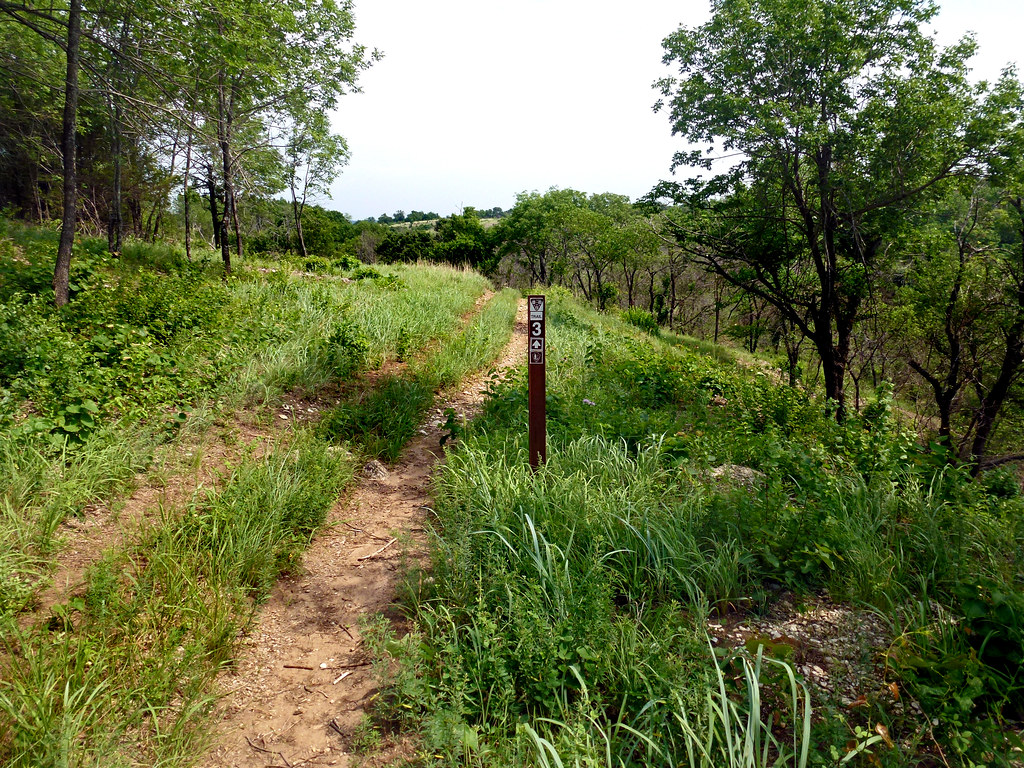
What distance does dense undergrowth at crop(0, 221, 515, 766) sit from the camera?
1920 millimetres

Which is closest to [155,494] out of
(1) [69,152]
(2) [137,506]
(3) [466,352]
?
(2) [137,506]

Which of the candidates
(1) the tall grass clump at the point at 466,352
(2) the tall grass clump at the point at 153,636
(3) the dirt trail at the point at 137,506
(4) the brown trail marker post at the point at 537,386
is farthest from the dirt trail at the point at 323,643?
(1) the tall grass clump at the point at 466,352

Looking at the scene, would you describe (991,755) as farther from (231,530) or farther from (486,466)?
(231,530)

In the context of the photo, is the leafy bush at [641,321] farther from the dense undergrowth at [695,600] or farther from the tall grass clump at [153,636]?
the tall grass clump at [153,636]

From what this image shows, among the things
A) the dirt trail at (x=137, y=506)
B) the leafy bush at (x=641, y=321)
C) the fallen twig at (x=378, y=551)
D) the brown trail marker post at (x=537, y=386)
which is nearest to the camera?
the dirt trail at (x=137, y=506)

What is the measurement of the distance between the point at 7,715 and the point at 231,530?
46.2 inches

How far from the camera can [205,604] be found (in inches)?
96.7

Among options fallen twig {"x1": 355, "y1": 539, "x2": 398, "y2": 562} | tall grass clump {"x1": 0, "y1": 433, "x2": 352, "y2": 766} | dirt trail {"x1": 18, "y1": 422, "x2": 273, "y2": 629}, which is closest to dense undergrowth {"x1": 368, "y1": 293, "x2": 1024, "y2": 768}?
fallen twig {"x1": 355, "y1": 539, "x2": 398, "y2": 562}

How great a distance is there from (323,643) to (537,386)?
2.03 metres

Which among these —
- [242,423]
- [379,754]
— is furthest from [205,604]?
[242,423]

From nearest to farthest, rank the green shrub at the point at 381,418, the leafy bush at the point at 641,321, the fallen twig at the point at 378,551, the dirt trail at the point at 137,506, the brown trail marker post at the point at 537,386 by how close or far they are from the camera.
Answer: the dirt trail at the point at 137,506 → the fallen twig at the point at 378,551 → the brown trail marker post at the point at 537,386 → the green shrub at the point at 381,418 → the leafy bush at the point at 641,321

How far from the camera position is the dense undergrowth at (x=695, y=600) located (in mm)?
1783

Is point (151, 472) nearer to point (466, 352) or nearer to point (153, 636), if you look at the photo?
point (153, 636)

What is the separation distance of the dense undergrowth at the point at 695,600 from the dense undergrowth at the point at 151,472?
859mm
